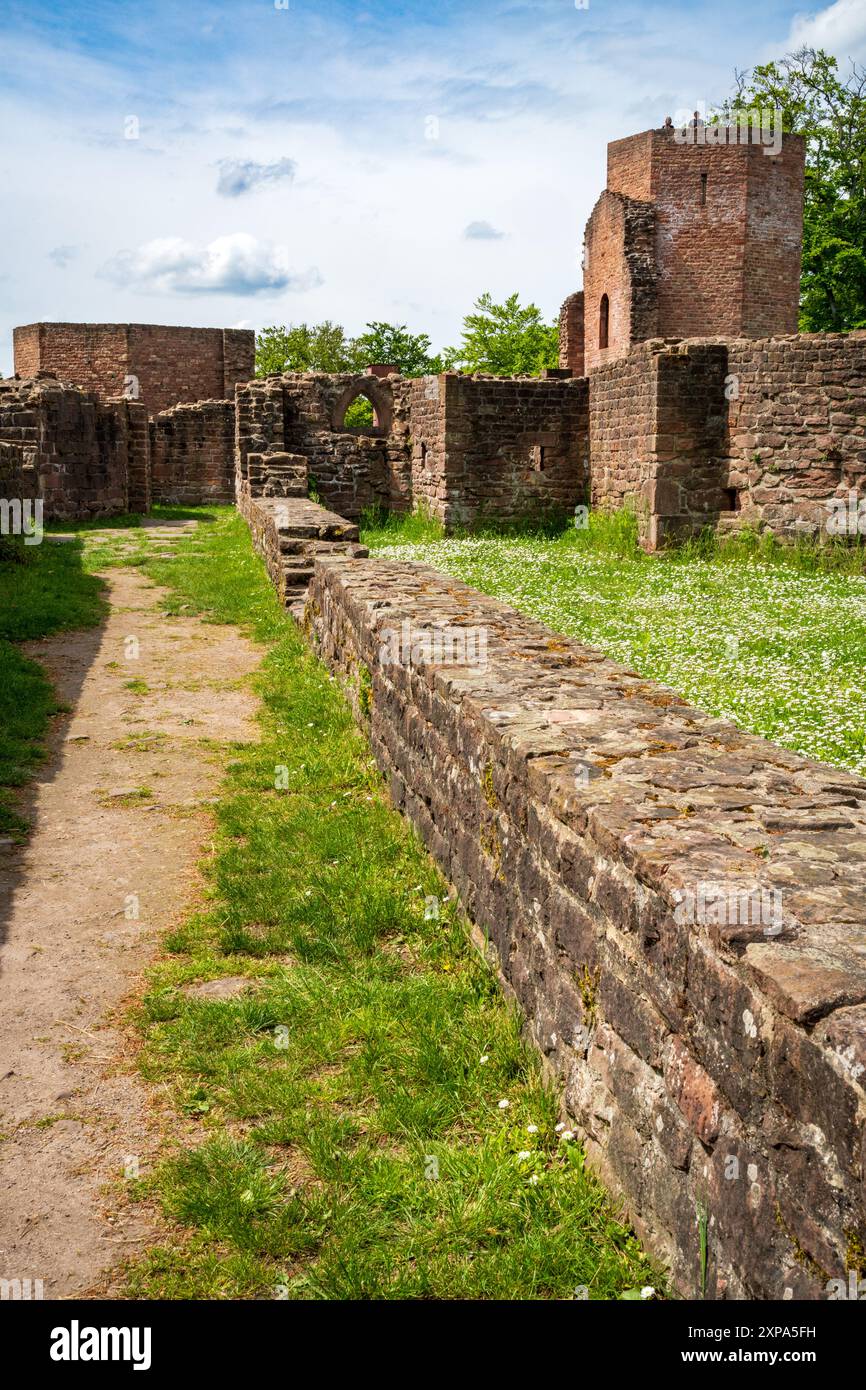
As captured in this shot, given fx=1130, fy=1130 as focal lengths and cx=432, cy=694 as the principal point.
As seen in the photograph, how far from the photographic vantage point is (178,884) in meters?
4.59

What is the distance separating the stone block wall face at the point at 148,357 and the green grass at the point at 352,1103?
34335mm

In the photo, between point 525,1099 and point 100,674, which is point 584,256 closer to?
point 100,674

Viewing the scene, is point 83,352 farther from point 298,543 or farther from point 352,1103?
point 352,1103

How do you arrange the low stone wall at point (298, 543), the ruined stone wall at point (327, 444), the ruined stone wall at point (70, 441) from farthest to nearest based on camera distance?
the ruined stone wall at point (327, 444) < the ruined stone wall at point (70, 441) < the low stone wall at point (298, 543)

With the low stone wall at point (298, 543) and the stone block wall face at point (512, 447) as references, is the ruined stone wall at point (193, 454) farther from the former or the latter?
the low stone wall at point (298, 543)

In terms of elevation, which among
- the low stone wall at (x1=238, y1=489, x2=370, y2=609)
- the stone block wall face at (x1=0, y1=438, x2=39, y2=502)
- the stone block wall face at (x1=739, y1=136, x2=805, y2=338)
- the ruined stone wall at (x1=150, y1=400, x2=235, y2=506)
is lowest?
the low stone wall at (x1=238, y1=489, x2=370, y2=609)

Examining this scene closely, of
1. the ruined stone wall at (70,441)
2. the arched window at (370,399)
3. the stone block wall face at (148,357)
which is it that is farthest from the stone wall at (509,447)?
the stone block wall face at (148,357)

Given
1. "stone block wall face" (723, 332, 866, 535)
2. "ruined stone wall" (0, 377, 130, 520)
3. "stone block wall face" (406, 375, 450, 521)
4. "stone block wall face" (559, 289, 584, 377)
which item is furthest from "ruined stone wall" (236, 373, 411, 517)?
"stone block wall face" (559, 289, 584, 377)

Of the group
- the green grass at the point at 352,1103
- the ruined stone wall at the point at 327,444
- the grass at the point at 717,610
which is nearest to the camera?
the green grass at the point at 352,1103

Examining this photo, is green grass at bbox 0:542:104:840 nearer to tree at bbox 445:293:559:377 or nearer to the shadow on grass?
the shadow on grass

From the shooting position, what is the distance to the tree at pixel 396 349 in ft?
182

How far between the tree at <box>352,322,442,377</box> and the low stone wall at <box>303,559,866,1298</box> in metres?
53.7

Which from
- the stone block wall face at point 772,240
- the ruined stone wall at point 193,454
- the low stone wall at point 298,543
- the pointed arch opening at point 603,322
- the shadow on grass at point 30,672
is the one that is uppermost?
the stone block wall face at point 772,240

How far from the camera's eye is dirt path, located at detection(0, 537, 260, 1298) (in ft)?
8.64
